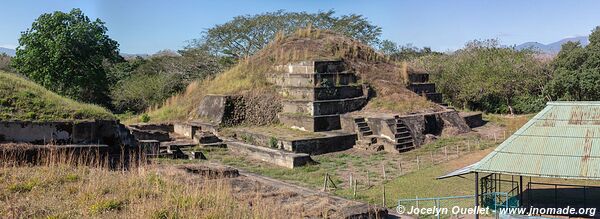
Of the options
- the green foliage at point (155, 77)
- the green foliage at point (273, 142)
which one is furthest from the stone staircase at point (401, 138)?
the green foliage at point (155, 77)

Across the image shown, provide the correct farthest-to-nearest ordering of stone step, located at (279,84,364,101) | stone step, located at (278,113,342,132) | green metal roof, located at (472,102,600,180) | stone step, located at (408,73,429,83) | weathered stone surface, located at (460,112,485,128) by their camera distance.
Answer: stone step, located at (408,73,429,83) → weathered stone surface, located at (460,112,485,128) → stone step, located at (279,84,364,101) → stone step, located at (278,113,342,132) → green metal roof, located at (472,102,600,180)

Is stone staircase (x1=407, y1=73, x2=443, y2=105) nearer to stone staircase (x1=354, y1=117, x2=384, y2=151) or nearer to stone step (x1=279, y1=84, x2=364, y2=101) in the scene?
stone step (x1=279, y1=84, x2=364, y2=101)

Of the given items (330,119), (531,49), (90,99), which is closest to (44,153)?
(330,119)

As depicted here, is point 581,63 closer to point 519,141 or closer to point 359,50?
point 359,50

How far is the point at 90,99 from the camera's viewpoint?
103 feet

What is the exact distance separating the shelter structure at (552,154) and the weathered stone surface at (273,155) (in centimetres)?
575

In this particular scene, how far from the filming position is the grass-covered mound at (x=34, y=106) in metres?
11.2

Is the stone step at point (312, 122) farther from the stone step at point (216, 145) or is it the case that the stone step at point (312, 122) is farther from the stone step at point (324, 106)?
the stone step at point (216, 145)

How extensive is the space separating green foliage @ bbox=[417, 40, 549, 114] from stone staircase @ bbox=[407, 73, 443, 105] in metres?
5.85

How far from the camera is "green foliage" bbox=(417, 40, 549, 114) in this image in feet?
94.5

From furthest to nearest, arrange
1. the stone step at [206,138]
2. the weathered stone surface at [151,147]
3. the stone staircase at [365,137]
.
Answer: the stone step at [206,138] < the stone staircase at [365,137] < the weathered stone surface at [151,147]

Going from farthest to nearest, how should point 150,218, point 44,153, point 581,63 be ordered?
point 581,63 → point 44,153 → point 150,218

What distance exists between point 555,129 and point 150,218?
7361 millimetres

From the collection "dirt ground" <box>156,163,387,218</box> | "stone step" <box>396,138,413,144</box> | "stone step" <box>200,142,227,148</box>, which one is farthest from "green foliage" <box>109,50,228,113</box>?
"dirt ground" <box>156,163,387,218</box>
